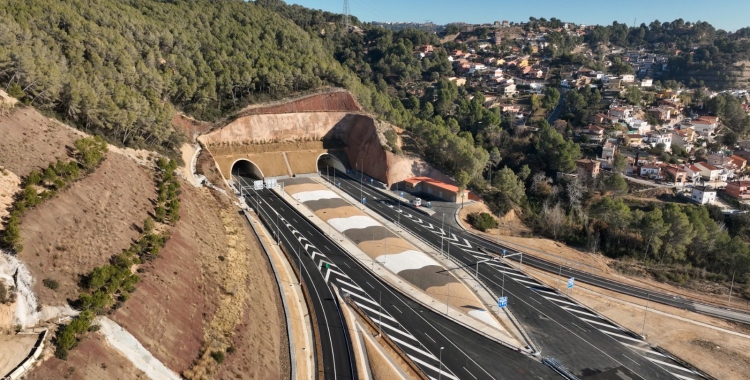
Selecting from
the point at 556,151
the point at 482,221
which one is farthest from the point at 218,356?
the point at 556,151

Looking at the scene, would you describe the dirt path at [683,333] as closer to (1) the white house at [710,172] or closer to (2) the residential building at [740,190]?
(2) the residential building at [740,190]

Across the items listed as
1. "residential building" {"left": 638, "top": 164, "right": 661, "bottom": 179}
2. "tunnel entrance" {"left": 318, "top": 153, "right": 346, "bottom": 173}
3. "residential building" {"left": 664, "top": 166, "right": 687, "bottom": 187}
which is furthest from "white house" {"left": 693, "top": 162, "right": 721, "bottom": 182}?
"tunnel entrance" {"left": 318, "top": 153, "right": 346, "bottom": 173}

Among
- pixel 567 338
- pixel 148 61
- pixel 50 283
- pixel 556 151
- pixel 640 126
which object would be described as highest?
pixel 148 61

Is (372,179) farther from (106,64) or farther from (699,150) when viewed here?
(699,150)

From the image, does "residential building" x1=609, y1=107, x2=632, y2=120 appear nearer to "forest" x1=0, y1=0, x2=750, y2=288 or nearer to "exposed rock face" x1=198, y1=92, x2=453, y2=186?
"forest" x1=0, y1=0, x2=750, y2=288

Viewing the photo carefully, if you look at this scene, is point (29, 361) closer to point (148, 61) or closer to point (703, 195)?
point (148, 61)
